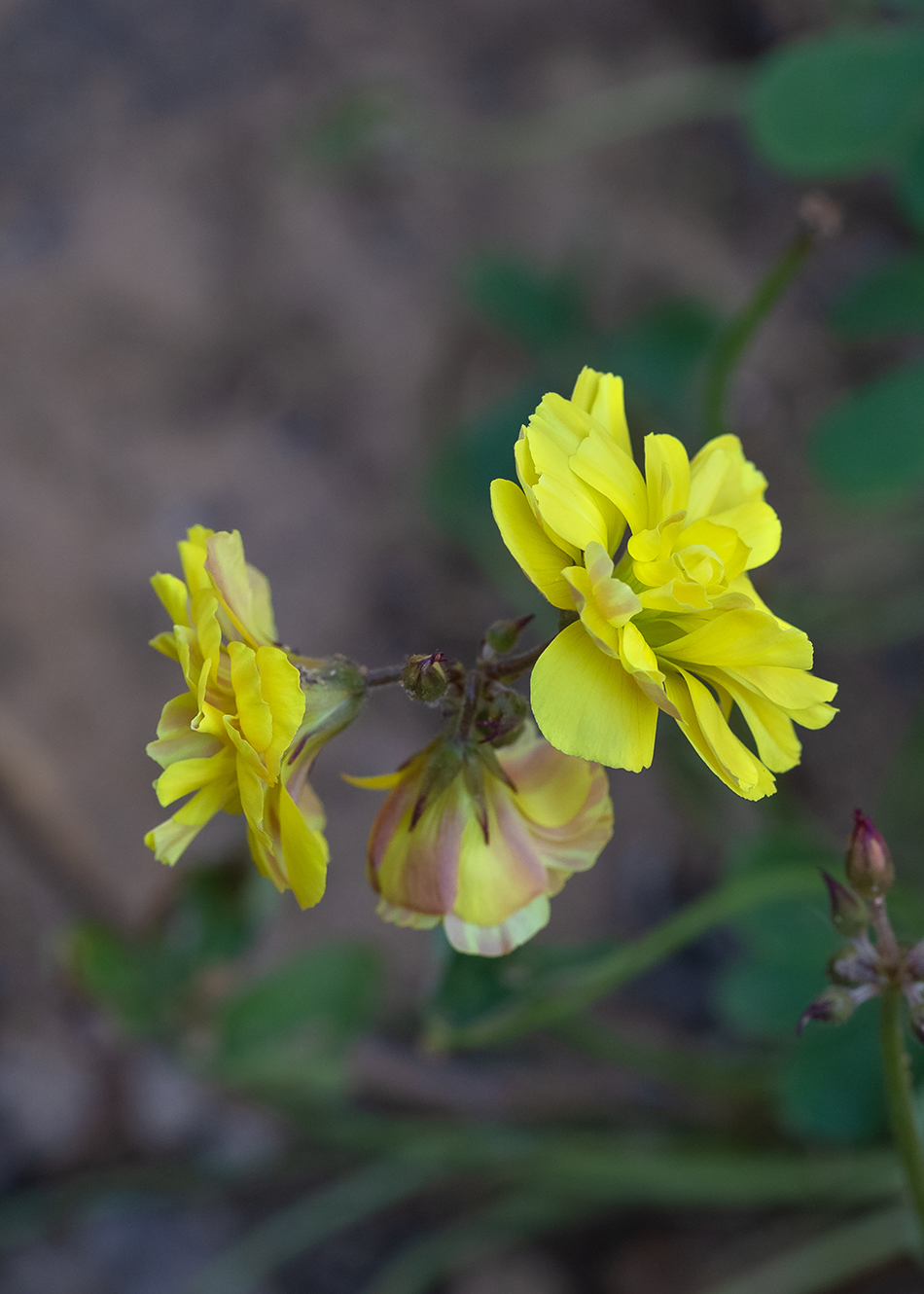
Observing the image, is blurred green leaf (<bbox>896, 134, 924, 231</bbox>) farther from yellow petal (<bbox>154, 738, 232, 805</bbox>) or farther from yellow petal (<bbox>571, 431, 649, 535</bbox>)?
yellow petal (<bbox>154, 738, 232, 805</bbox>)

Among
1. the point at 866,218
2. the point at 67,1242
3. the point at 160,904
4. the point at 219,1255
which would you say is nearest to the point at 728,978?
the point at 160,904

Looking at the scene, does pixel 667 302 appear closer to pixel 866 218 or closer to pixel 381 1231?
pixel 866 218

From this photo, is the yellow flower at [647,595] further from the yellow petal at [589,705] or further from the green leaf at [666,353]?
the green leaf at [666,353]

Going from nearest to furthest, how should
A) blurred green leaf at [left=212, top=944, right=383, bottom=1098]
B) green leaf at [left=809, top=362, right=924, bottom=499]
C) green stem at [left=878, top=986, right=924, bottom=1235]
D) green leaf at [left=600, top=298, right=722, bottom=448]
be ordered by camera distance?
green stem at [left=878, top=986, right=924, bottom=1235]
blurred green leaf at [left=212, top=944, right=383, bottom=1098]
green leaf at [left=809, top=362, right=924, bottom=499]
green leaf at [left=600, top=298, right=722, bottom=448]

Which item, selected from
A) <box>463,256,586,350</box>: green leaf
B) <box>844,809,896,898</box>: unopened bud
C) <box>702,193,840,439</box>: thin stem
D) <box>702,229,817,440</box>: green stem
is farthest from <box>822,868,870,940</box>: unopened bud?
<box>463,256,586,350</box>: green leaf

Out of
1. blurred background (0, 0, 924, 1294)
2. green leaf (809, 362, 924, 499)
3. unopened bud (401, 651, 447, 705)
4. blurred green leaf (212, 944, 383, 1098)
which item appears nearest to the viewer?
unopened bud (401, 651, 447, 705)

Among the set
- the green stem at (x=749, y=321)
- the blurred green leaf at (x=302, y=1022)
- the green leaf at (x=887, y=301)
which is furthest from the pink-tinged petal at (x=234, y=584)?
the green leaf at (x=887, y=301)
